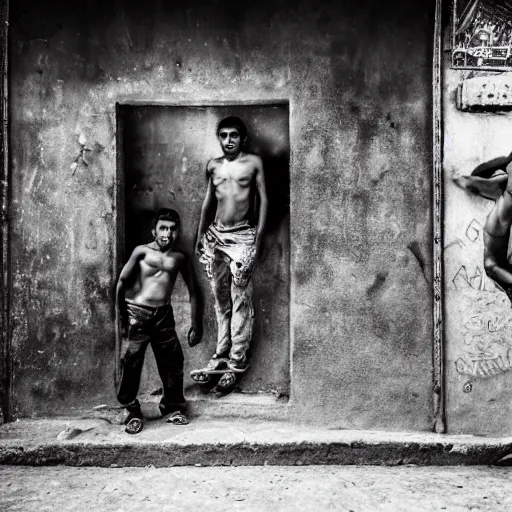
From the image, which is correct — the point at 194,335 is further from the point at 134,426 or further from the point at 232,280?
the point at 134,426

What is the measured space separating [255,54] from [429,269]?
2.04m

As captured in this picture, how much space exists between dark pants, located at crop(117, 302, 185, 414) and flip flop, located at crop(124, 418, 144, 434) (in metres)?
0.12

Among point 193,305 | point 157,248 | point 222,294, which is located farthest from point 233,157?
point 193,305

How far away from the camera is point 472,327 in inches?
186

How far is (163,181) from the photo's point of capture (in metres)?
5.16

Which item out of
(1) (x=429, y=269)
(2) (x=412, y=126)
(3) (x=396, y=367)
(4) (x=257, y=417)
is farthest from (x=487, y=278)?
(4) (x=257, y=417)

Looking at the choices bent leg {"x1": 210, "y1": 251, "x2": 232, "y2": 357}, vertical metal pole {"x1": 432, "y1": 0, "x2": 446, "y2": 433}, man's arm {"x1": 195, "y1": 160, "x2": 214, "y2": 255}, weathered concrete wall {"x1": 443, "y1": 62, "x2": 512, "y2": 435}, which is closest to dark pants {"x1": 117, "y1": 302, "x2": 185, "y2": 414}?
bent leg {"x1": 210, "y1": 251, "x2": 232, "y2": 357}

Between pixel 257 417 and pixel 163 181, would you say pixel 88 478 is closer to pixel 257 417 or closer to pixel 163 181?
pixel 257 417

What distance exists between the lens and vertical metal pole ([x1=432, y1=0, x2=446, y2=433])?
15.3ft

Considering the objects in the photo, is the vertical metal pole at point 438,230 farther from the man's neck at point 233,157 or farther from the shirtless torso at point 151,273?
the shirtless torso at point 151,273

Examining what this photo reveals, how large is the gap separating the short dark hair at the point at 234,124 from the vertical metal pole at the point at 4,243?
5.30ft

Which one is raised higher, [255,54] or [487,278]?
[255,54]

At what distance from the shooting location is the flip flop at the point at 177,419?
4832 millimetres

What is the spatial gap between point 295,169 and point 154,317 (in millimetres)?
1536
